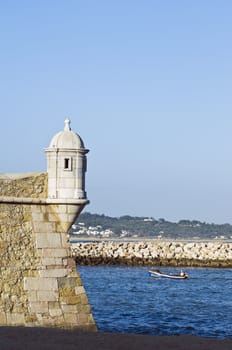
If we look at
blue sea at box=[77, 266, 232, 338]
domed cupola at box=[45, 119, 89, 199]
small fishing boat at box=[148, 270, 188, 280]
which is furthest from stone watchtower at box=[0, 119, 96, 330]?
small fishing boat at box=[148, 270, 188, 280]

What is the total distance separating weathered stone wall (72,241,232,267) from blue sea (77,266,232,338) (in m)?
1.83

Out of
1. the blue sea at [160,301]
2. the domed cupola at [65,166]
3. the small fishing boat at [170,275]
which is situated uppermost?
the domed cupola at [65,166]

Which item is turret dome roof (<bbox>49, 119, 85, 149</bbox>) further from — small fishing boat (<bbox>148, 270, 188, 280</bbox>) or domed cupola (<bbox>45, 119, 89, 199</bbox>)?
small fishing boat (<bbox>148, 270, 188, 280</bbox>)

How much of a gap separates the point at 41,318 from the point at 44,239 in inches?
64.2

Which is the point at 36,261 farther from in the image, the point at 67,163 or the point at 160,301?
the point at 160,301

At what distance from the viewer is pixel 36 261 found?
63.9 ft

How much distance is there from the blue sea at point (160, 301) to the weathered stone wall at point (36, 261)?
3940 millimetres

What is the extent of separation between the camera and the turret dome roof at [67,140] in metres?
19.7

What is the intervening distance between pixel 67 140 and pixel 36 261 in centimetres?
252

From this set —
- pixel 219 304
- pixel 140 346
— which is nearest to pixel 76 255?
pixel 219 304

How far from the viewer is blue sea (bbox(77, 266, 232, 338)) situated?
2506cm

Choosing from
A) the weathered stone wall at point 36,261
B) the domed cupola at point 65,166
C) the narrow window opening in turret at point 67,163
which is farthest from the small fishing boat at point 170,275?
the narrow window opening in turret at point 67,163

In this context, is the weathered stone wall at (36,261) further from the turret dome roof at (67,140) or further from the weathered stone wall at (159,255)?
the weathered stone wall at (159,255)

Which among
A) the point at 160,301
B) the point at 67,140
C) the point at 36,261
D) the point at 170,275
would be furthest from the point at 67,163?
the point at 170,275
